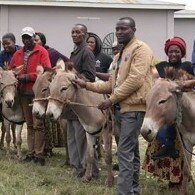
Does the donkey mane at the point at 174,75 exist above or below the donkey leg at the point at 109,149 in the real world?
above

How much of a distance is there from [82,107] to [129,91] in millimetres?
1642

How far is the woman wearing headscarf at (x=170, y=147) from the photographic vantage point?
271 inches

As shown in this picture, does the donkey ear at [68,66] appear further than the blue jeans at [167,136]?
Yes

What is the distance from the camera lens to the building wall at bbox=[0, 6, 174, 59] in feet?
63.4

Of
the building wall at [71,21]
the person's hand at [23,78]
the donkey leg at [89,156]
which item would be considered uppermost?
the building wall at [71,21]

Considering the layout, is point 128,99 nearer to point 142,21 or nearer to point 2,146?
point 2,146

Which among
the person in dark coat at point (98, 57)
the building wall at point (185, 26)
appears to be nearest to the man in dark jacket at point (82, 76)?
the person in dark coat at point (98, 57)

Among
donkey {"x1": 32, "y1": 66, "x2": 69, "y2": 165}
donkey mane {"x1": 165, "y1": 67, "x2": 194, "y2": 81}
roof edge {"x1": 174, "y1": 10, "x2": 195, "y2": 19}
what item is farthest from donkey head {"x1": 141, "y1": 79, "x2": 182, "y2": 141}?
roof edge {"x1": 174, "y1": 10, "x2": 195, "y2": 19}

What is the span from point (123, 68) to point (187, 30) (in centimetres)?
2041

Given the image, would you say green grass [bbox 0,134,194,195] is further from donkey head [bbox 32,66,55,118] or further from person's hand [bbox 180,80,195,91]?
person's hand [bbox 180,80,195,91]

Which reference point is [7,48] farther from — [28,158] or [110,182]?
[110,182]

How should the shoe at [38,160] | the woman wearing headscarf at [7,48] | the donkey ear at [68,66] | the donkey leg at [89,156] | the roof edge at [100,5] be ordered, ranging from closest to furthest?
the donkey ear at [68,66] < the donkey leg at [89,156] < the shoe at [38,160] < the woman wearing headscarf at [7,48] < the roof edge at [100,5]

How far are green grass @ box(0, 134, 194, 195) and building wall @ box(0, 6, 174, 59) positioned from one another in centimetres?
1099

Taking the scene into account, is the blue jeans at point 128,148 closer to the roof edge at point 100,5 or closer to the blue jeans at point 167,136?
the blue jeans at point 167,136
